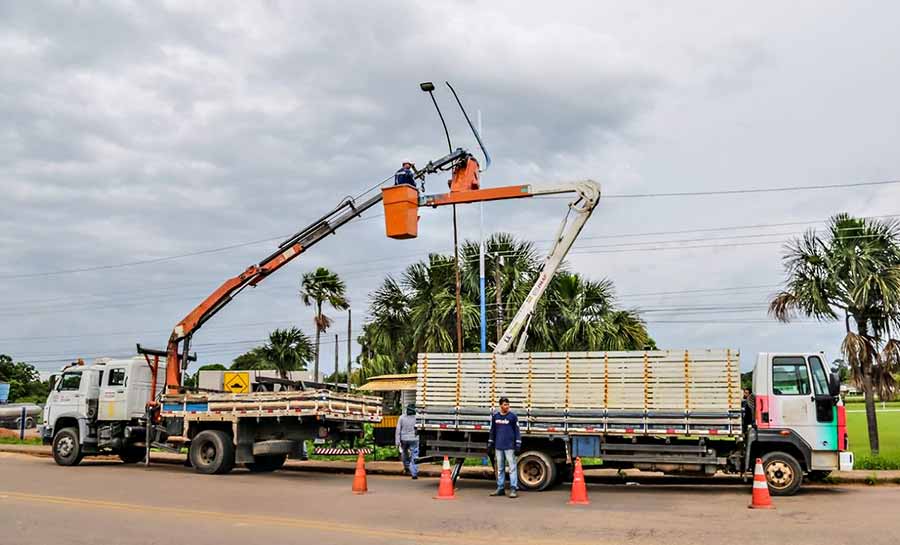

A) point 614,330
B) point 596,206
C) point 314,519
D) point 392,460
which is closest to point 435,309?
point 614,330

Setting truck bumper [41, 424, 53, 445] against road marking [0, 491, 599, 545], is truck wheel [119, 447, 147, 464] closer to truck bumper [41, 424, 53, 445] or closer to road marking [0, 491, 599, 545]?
truck bumper [41, 424, 53, 445]

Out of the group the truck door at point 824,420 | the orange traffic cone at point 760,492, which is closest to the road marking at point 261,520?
the orange traffic cone at point 760,492

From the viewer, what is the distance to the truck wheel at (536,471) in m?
14.8

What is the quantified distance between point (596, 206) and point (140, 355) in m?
12.2

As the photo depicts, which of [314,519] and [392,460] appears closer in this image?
[314,519]

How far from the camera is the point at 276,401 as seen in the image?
1773cm

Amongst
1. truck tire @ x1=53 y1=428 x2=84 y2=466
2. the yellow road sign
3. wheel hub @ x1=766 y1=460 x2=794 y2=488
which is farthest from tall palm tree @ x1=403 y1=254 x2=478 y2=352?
wheel hub @ x1=766 y1=460 x2=794 y2=488

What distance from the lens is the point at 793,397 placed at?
13977mm

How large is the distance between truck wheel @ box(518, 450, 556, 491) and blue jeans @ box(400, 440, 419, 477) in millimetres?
2975

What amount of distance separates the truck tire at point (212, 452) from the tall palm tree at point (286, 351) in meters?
21.5

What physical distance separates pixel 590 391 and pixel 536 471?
70.8 inches

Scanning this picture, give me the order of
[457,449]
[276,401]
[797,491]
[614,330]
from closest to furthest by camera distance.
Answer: [797,491]
[457,449]
[276,401]
[614,330]

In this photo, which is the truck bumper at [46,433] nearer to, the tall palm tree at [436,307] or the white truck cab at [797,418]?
the tall palm tree at [436,307]

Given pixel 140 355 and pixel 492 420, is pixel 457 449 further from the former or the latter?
pixel 140 355
